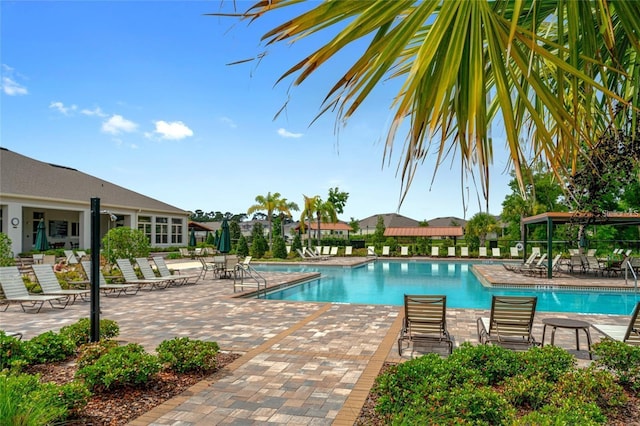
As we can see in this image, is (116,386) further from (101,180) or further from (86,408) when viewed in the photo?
(101,180)

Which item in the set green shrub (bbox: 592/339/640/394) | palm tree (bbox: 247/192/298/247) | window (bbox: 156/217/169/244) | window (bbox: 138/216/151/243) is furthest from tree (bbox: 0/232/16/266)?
palm tree (bbox: 247/192/298/247)

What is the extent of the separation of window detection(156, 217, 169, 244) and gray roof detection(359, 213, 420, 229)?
3154 cm

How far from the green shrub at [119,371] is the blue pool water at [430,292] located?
8754 mm

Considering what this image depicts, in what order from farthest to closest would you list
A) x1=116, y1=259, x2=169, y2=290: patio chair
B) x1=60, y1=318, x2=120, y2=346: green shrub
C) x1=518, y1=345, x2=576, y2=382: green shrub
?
x1=116, y1=259, x2=169, y2=290: patio chair, x1=60, y1=318, x2=120, y2=346: green shrub, x1=518, y1=345, x2=576, y2=382: green shrub

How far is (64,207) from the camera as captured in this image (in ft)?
83.6

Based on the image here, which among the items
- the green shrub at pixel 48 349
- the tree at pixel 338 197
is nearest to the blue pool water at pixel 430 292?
the green shrub at pixel 48 349

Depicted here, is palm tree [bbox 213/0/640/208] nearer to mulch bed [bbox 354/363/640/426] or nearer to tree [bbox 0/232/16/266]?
mulch bed [bbox 354/363/640/426]

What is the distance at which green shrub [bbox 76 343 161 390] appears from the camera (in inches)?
177

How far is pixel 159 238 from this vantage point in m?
34.0

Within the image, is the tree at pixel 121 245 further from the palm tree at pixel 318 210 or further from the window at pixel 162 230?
the palm tree at pixel 318 210

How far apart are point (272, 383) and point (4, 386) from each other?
8.31 feet

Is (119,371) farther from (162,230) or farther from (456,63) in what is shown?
(162,230)

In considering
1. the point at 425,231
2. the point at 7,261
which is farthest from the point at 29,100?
the point at 425,231

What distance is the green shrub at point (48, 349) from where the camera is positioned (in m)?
5.40
